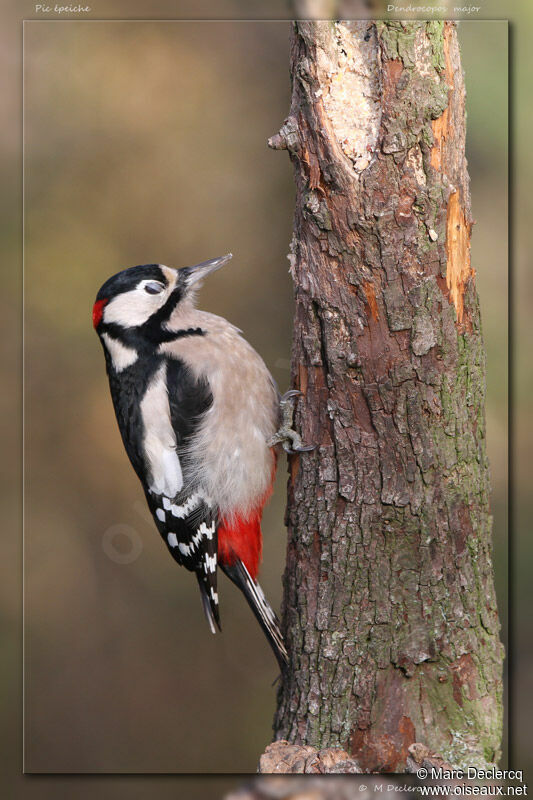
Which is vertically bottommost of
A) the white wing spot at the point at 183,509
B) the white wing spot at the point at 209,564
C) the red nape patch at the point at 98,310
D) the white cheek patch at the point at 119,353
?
the white wing spot at the point at 209,564

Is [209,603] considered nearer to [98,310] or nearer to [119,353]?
[119,353]

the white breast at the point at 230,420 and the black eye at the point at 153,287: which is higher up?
the black eye at the point at 153,287

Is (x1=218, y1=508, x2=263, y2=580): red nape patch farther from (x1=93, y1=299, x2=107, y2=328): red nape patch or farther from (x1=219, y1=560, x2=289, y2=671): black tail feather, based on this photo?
(x1=93, y1=299, x2=107, y2=328): red nape patch

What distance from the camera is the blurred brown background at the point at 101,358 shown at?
2.59 meters

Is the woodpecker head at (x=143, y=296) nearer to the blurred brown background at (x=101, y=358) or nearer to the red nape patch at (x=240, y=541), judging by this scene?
the blurred brown background at (x=101, y=358)

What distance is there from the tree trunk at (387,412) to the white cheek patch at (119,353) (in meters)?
0.58

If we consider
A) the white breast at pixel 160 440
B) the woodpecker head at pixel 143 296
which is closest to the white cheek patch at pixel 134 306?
the woodpecker head at pixel 143 296

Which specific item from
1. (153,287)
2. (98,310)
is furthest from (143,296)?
(98,310)

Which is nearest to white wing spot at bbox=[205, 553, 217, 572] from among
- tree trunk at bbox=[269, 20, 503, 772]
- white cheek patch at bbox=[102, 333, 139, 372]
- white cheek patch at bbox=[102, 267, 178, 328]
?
tree trunk at bbox=[269, 20, 503, 772]

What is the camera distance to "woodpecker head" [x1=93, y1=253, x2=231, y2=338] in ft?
7.25

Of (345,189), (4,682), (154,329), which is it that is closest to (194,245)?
(154,329)

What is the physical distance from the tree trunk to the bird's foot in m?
0.03

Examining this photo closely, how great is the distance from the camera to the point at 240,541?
2.33 m

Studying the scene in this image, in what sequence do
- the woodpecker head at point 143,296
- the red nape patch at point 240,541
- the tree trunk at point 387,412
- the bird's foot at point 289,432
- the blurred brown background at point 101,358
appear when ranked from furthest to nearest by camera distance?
1. the blurred brown background at point 101,358
2. the red nape patch at point 240,541
3. the woodpecker head at point 143,296
4. the bird's foot at point 289,432
5. the tree trunk at point 387,412
